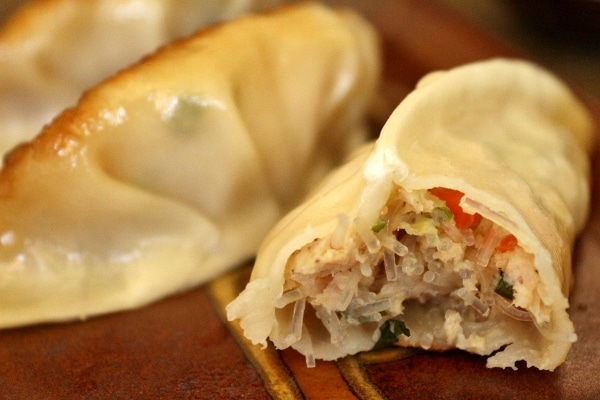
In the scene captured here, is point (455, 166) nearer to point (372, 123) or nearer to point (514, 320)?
point (514, 320)

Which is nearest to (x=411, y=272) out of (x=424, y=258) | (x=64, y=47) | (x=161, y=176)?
(x=424, y=258)

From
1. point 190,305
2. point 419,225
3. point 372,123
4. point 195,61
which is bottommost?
point 372,123

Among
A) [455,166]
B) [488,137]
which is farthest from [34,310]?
[488,137]

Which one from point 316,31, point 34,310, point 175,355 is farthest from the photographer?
point 316,31

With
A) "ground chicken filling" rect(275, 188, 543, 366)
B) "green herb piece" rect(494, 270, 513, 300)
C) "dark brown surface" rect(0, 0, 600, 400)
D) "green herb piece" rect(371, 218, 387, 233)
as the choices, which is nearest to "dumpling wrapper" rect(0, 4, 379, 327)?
"dark brown surface" rect(0, 0, 600, 400)

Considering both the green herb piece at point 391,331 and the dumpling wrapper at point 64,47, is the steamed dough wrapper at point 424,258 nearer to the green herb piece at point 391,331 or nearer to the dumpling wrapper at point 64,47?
the green herb piece at point 391,331

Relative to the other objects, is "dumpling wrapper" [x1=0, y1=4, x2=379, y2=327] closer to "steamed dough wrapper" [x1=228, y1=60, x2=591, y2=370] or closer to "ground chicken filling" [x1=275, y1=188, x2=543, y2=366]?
"steamed dough wrapper" [x1=228, y1=60, x2=591, y2=370]

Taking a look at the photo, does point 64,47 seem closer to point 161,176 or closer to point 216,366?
point 161,176
